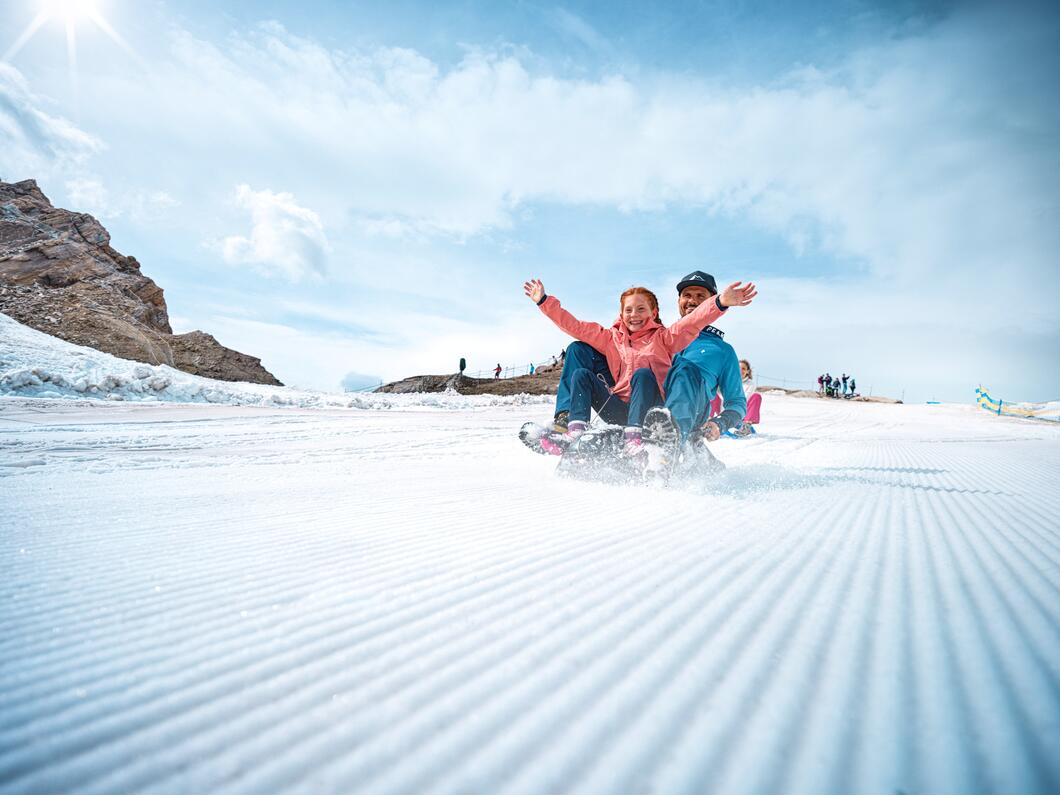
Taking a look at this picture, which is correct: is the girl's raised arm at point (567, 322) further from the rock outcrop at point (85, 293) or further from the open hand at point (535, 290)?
the rock outcrop at point (85, 293)

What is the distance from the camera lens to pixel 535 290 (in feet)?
8.33

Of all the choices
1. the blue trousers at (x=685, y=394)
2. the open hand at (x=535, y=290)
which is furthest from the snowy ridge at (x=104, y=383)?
the blue trousers at (x=685, y=394)

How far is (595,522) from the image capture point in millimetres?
1271

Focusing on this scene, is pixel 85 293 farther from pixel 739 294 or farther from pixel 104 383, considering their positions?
pixel 739 294

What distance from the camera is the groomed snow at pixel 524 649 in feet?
1.43

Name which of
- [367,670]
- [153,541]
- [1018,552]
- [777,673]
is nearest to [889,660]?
[777,673]

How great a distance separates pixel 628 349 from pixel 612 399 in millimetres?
308

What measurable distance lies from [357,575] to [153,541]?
2.03 feet

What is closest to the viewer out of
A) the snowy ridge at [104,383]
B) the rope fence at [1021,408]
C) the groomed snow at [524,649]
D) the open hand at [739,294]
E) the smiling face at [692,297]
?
the groomed snow at [524,649]

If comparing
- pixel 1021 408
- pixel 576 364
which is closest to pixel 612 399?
pixel 576 364

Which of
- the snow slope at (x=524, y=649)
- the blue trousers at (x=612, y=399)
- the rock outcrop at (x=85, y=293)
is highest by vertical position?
the rock outcrop at (x=85, y=293)

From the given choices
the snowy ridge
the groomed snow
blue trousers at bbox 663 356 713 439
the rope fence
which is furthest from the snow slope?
the rope fence

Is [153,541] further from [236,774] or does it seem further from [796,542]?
[796,542]

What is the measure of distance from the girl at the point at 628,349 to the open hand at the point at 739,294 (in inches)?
3.2
